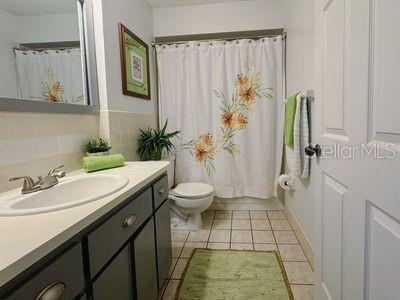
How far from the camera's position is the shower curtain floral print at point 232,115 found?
2578 mm

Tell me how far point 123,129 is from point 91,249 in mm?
1286

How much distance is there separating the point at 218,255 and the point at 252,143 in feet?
4.03

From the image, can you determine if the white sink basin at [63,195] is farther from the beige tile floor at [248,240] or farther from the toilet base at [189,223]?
the toilet base at [189,223]

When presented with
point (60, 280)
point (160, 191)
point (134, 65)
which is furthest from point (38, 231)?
point (134, 65)

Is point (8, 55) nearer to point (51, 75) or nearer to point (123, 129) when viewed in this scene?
point (51, 75)

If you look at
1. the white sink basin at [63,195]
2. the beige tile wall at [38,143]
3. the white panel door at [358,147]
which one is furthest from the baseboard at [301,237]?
the beige tile wall at [38,143]

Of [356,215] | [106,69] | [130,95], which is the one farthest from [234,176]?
[356,215]

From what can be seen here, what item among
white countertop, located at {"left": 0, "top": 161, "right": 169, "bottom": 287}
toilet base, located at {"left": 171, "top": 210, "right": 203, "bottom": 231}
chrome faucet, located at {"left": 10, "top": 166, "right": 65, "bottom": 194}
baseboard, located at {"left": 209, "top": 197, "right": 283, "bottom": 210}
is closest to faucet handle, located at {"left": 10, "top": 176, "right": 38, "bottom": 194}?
chrome faucet, located at {"left": 10, "top": 166, "right": 65, "bottom": 194}

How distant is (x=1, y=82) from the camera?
39.6 inches

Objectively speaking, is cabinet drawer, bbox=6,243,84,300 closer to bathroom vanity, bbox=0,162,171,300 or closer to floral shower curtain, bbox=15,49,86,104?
bathroom vanity, bbox=0,162,171,300

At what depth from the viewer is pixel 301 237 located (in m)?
2.06

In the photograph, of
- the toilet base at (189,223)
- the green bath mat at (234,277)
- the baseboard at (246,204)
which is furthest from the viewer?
the baseboard at (246,204)

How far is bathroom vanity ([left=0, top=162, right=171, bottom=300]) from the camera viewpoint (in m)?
0.53

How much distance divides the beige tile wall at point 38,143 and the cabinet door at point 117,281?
1.86 feet
